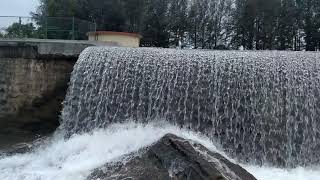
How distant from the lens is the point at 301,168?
1127 cm

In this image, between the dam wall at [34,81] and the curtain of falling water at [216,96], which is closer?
the curtain of falling water at [216,96]

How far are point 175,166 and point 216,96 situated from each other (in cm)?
354

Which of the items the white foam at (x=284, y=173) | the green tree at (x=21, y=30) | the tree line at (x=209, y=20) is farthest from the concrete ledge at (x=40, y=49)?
the tree line at (x=209, y=20)

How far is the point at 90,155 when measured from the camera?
1116cm

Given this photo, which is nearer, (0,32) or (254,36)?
(0,32)

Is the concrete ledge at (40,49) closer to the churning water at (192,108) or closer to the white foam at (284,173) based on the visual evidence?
the churning water at (192,108)

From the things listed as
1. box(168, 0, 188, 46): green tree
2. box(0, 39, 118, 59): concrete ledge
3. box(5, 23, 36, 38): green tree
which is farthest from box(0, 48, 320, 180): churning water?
box(168, 0, 188, 46): green tree

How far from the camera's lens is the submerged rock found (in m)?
8.70

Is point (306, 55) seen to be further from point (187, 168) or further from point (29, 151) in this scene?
point (29, 151)

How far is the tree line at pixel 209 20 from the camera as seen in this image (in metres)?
21.7

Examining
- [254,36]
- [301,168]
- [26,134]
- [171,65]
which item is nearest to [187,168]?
[301,168]

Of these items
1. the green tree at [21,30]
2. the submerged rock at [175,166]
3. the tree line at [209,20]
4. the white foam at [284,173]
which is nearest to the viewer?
the submerged rock at [175,166]

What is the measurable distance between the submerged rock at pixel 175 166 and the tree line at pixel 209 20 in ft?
40.5

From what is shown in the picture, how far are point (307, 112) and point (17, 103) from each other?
6.61m
